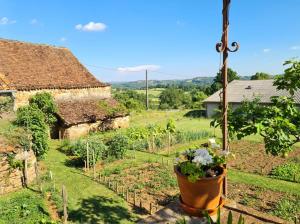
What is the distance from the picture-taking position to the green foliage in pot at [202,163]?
12.2 ft

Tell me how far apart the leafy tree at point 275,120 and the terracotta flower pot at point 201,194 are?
1.05 meters

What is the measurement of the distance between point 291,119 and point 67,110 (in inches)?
773

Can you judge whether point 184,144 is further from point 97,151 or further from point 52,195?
point 52,195

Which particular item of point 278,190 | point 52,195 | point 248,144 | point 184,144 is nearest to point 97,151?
point 52,195

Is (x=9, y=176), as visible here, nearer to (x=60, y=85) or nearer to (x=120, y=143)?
(x=120, y=143)

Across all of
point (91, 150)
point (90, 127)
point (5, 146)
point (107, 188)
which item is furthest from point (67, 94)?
point (107, 188)

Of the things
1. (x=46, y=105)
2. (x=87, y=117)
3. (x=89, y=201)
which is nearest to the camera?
(x=89, y=201)

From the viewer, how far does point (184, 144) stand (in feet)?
66.4

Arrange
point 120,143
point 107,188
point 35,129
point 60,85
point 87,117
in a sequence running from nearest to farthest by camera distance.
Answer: point 107,188 → point 35,129 → point 120,143 → point 87,117 → point 60,85

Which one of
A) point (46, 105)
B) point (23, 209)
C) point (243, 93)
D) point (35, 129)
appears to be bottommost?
point (23, 209)

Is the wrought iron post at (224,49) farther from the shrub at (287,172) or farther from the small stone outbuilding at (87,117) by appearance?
the small stone outbuilding at (87,117)

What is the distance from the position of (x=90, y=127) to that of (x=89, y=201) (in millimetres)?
13224

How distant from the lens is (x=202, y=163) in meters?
3.74

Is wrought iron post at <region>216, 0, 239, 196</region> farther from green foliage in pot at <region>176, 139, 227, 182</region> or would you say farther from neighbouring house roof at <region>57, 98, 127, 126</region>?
neighbouring house roof at <region>57, 98, 127, 126</region>
